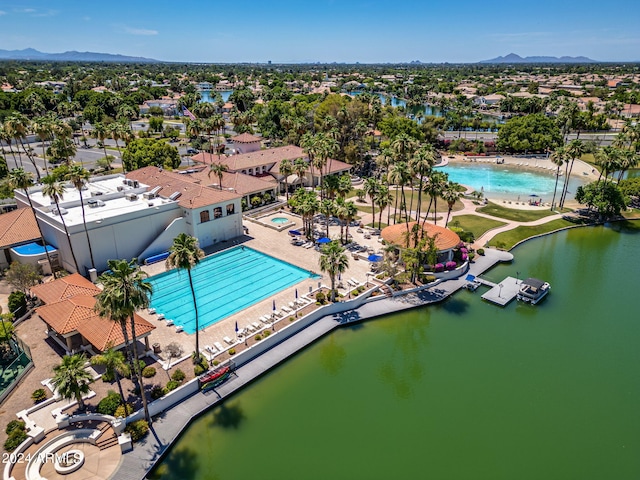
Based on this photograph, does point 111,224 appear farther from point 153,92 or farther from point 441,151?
point 153,92

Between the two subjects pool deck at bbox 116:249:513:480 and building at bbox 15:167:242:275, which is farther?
building at bbox 15:167:242:275

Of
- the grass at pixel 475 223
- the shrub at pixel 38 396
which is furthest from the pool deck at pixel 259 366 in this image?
the shrub at pixel 38 396

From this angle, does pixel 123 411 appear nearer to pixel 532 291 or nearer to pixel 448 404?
pixel 448 404

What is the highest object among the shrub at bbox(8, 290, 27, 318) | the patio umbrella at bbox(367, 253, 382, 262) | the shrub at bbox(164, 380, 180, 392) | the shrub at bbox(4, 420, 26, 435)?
the shrub at bbox(8, 290, 27, 318)

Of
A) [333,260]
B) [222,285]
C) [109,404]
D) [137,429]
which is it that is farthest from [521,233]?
[109,404]

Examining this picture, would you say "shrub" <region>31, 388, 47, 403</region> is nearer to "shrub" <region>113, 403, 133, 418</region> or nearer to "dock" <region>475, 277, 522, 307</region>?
"shrub" <region>113, 403, 133, 418</region>

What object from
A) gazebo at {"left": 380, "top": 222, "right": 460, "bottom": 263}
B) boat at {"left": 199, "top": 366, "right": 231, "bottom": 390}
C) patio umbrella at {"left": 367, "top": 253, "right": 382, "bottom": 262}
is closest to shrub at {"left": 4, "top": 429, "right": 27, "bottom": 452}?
boat at {"left": 199, "top": 366, "right": 231, "bottom": 390}
